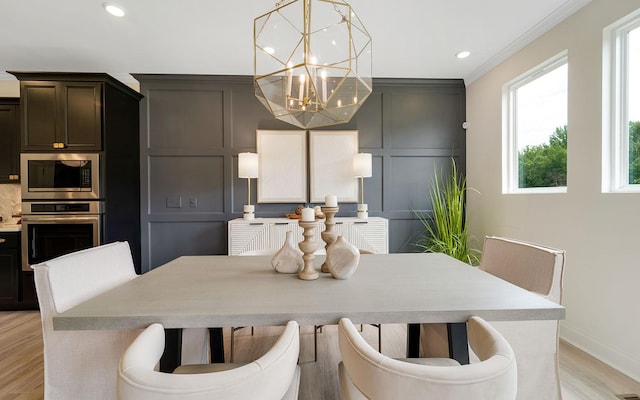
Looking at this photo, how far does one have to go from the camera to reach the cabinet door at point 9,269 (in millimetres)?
2791

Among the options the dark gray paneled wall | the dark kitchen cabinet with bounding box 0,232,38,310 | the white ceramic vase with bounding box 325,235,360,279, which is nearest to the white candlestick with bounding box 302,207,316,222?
the white ceramic vase with bounding box 325,235,360,279

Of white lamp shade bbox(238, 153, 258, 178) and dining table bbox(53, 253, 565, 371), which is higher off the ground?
white lamp shade bbox(238, 153, 258, 178)

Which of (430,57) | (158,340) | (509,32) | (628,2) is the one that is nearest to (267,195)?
(430,57)

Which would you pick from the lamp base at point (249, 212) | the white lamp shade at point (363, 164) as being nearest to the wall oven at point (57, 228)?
the lamp base at point (249, 212)

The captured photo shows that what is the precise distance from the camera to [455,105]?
3.56 metres

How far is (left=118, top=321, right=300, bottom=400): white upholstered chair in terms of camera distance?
57 centimetres

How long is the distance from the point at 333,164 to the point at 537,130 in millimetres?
2049

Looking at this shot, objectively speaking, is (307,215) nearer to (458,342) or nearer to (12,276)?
(458,342)

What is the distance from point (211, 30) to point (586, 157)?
3.12 metres

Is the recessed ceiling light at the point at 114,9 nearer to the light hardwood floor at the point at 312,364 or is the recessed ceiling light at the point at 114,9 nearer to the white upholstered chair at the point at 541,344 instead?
the light hardwood floor at the point at 312,364

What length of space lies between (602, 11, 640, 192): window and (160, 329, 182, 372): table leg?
8.85 feet

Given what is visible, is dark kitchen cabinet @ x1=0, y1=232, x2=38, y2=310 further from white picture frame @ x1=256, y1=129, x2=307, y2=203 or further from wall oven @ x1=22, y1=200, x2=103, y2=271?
white picture frame @ x1=256, y1=129, x2=307, y2=203

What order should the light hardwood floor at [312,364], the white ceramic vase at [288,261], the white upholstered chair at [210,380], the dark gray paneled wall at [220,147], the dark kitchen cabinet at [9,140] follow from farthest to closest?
the dark gray paneled wall at [220,147] → the dark kitchen cabinet at [9,140] → the light hardwood floor at [312,364] → the white ceramic vase at [288,261] → the white upholstered chair at [210,380]

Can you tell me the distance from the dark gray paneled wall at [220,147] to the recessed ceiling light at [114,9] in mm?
1166
